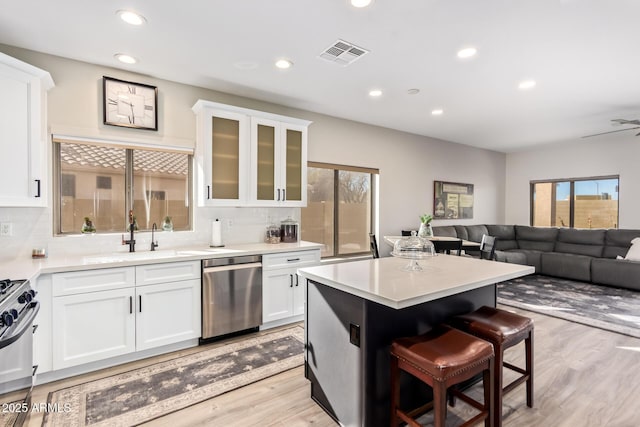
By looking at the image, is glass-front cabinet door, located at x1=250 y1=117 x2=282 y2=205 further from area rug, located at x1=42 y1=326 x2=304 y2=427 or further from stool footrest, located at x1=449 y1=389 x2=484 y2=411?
stool footrest, located at x1=449 y1=389 x2=484 y2=411

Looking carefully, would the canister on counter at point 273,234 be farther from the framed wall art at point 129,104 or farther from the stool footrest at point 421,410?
the stool footrest at point 421,410

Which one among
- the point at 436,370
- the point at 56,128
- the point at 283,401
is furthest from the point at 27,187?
the point at 436,370

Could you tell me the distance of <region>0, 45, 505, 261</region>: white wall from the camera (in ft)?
9.34

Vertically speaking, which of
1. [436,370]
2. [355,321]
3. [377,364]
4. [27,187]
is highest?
[27,187]

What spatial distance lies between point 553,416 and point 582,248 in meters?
5.39

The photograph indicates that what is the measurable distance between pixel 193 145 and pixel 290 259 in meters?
1.69

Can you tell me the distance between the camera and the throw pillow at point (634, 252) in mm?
5154

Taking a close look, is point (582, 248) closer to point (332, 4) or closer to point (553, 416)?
point (553, 416)

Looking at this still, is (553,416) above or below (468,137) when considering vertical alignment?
below

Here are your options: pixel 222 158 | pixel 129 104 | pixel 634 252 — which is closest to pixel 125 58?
pixel 129 104

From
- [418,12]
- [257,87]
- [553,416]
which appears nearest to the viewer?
[553,416]

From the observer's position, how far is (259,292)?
3346 mm

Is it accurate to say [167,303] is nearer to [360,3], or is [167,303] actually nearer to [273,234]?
[273,234]

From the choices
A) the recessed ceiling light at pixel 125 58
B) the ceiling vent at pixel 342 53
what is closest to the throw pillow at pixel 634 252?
the ceiling vent at pixel 342 53
